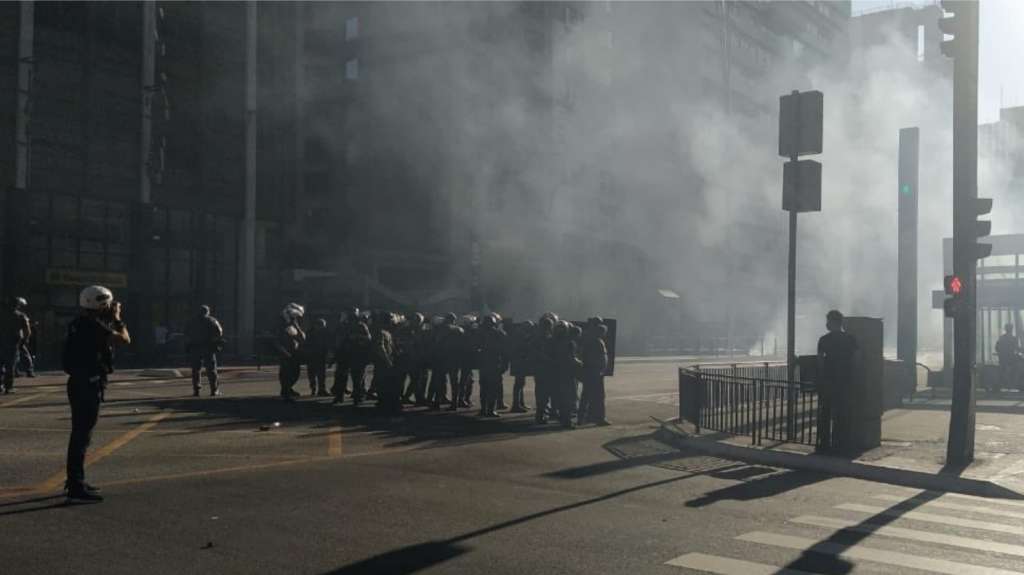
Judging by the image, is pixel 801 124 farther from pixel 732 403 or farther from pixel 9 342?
pixel 9 342

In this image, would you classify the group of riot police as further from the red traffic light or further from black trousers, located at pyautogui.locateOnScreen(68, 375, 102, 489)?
black trousers, located at pyautogui.locateOnScreen(68, 375, 102, 489)

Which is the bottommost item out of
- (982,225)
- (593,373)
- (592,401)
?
(592,401)

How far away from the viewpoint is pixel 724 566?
3.66 m

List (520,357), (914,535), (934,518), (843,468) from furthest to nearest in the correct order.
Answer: (520,357), (843,468), (934,518), (914,535)

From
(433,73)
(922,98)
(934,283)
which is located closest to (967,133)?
(433,73)

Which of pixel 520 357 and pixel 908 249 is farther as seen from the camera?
pixel 908 249

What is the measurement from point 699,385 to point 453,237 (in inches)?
680

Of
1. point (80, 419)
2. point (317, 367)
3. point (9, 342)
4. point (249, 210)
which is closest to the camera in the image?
point (80, 419)

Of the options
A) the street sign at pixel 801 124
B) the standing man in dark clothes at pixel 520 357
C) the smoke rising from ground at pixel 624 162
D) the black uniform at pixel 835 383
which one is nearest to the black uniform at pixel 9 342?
the standing man in dark clothes at pixel 520 357

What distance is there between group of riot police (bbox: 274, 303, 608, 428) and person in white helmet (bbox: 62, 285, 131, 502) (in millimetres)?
4612

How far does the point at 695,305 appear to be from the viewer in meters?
33.4

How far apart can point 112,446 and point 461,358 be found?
13.3ft

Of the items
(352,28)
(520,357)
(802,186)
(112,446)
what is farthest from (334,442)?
(352,28)

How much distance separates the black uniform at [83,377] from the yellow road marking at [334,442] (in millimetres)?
1975
